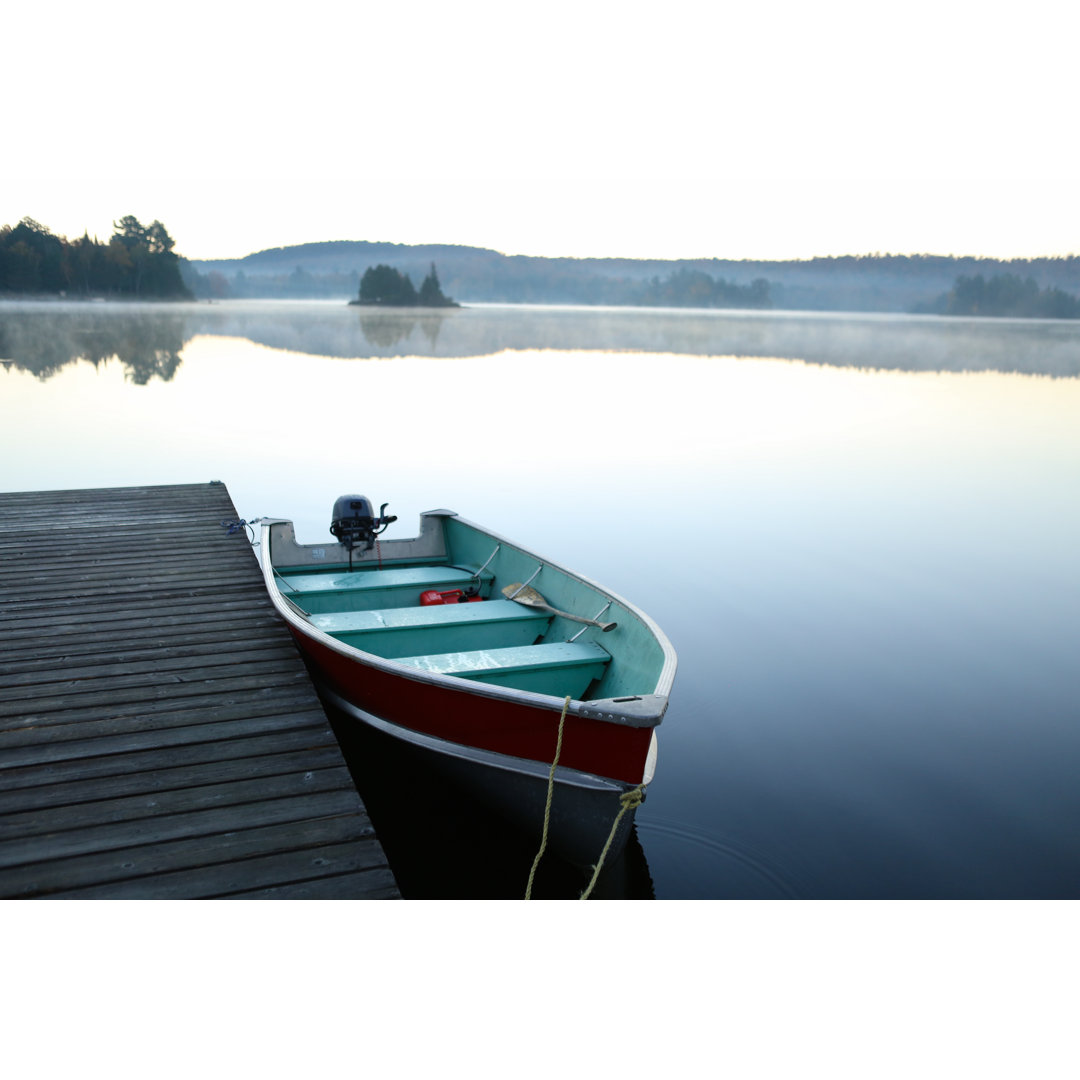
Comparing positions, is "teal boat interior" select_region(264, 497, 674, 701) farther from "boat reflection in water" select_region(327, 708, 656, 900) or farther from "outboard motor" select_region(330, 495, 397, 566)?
"boat reflection in water" select_region(327, 708, 656, 900)

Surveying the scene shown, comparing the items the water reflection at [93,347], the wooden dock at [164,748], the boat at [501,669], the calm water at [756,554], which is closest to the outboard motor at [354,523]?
the boat at [501,669]

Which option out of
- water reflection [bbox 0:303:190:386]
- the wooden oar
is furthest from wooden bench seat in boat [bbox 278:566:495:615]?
water reflection [bbox 0:303:190:386]

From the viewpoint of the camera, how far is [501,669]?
4059 millimetres

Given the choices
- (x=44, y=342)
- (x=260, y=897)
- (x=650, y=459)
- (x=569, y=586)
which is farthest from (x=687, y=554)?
(x=44, y=342)

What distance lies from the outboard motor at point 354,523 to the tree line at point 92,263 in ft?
344

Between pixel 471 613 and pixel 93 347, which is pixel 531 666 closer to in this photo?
pixel 471 613

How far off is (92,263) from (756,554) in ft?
359

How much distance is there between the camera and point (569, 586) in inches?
195

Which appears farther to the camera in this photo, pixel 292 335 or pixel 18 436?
pixel 292 335

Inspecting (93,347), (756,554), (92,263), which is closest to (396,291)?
(92,263)

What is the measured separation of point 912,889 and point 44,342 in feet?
134

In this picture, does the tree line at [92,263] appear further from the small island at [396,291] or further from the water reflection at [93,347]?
the water reflection at [93,347]

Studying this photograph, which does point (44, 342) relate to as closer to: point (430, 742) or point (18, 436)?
point (18, 436)
